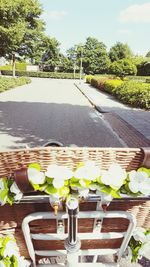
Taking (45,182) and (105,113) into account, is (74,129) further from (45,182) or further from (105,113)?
(45,182)

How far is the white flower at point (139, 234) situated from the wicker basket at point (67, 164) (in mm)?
109

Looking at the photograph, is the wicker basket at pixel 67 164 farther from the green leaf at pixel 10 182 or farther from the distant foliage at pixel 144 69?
the distant foliage at pixel 144 69

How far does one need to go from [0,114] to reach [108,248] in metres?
10.4

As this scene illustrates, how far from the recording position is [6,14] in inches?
870

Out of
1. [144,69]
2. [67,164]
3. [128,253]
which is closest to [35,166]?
[67,164]

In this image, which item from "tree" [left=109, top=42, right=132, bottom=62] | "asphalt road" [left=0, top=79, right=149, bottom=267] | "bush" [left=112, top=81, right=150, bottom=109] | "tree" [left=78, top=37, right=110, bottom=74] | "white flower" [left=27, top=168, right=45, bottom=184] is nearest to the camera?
"white flower" [left=27, top=168, right=45, bottom=184]

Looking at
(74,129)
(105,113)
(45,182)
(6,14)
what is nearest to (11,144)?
(74,129)

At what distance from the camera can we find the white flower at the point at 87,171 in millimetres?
1445

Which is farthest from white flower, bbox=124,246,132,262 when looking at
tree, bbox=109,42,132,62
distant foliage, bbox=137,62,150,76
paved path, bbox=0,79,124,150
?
tree, bbox=109,42,132,62

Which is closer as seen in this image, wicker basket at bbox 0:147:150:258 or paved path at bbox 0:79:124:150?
wicker basket at bbox 0:147:150:258

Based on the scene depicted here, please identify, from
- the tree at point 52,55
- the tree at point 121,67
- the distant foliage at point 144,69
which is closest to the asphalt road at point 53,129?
the tree at point 121,67

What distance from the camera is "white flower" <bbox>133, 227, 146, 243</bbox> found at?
Result: 189cm

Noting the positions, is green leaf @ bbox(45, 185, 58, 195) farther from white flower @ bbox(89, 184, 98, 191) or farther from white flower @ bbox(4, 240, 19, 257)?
white flower @ bbox(4, 240, 19, 257)

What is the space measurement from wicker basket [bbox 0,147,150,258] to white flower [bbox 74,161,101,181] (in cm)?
4
